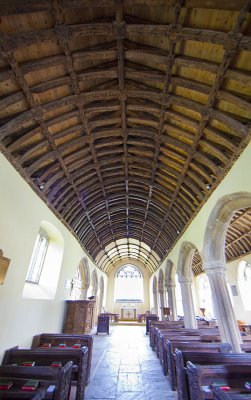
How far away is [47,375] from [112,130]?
4917 mm

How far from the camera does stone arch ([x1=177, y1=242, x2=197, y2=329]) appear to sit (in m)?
7.70

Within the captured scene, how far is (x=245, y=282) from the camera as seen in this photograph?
1037 cm

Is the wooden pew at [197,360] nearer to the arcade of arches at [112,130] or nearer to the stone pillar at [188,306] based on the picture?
the arcade of arches at [112,130]

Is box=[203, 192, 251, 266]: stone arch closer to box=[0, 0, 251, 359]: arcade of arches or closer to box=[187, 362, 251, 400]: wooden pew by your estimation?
box=[0, 0, 251, 359]: arcade of arches

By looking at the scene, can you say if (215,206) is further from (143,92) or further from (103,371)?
(103,371)

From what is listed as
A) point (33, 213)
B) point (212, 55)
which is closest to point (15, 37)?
point (212, 55)

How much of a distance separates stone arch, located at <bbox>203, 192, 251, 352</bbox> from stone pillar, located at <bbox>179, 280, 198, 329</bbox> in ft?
9.95

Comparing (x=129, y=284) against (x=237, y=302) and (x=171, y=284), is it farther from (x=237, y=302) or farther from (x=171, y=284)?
(x=237, y=302)

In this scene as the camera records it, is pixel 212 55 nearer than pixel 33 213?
Yes

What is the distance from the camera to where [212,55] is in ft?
10.6

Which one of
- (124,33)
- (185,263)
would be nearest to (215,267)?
(185,263)

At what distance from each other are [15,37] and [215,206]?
5146 millimetres

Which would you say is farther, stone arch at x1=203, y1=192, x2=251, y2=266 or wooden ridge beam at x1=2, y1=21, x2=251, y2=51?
stone arch at x1=203, y1=192, x2=251, y2=266

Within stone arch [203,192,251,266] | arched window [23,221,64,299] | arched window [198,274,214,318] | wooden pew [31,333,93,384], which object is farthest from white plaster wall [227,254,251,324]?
arched window [23,221,64,299]
